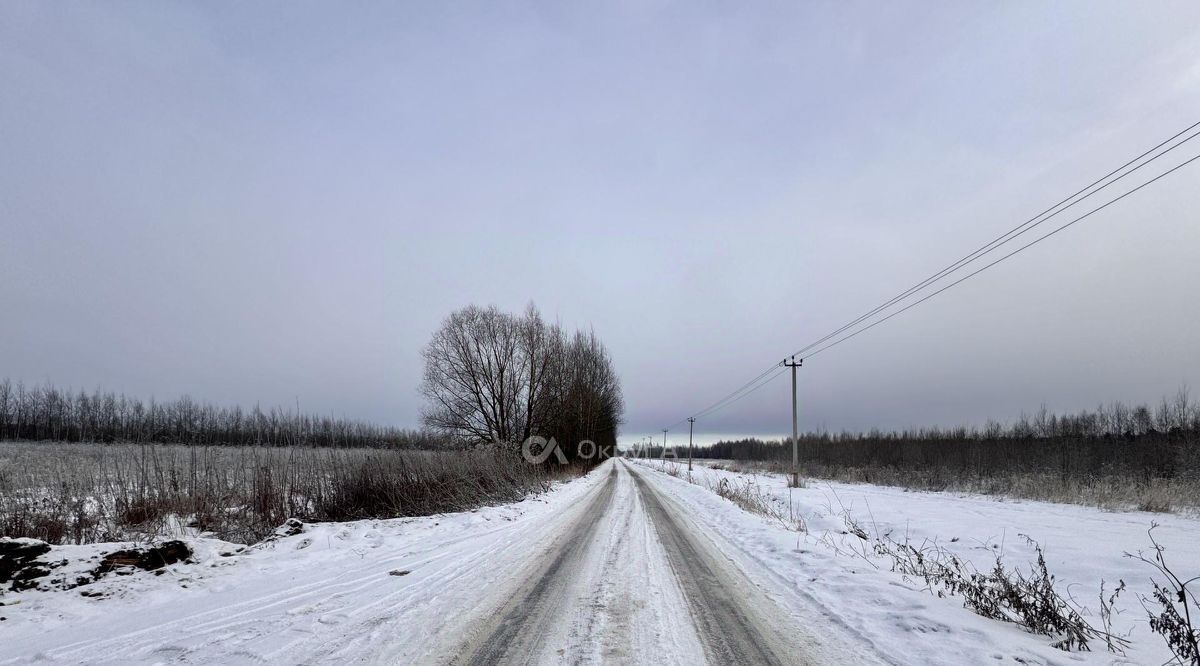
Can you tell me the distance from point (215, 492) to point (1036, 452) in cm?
4380

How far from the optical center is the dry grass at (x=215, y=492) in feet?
23.9

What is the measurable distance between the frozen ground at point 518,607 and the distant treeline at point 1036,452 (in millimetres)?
23807

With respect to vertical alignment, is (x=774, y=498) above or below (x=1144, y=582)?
below

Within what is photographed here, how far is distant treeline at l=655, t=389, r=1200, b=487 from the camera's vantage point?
2616 centimetres

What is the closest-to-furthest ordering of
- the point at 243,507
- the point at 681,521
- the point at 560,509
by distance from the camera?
1. the point at 243,507
2. the point at 681,521
3. the point at 560,509

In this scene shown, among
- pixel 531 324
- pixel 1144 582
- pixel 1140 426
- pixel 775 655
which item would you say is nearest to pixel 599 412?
pixel 531 324

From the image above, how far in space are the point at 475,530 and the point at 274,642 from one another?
6516 mm

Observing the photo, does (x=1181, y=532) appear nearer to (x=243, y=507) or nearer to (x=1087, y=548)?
(x=1087, y=548)

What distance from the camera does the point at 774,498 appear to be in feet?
65.3

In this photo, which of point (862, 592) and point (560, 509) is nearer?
point (862, 592)

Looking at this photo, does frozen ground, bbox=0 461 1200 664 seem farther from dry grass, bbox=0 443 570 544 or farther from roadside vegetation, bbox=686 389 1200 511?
roadside vegetation, bbox=686 389 1200 511

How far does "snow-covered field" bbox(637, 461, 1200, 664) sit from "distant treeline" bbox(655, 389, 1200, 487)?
1156cm

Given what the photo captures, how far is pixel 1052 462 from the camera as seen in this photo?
30453mm

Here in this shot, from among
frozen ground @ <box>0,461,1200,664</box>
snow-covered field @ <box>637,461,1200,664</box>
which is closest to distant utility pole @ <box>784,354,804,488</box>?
snow-covered field @ <box>637,461,1200,664</box>
